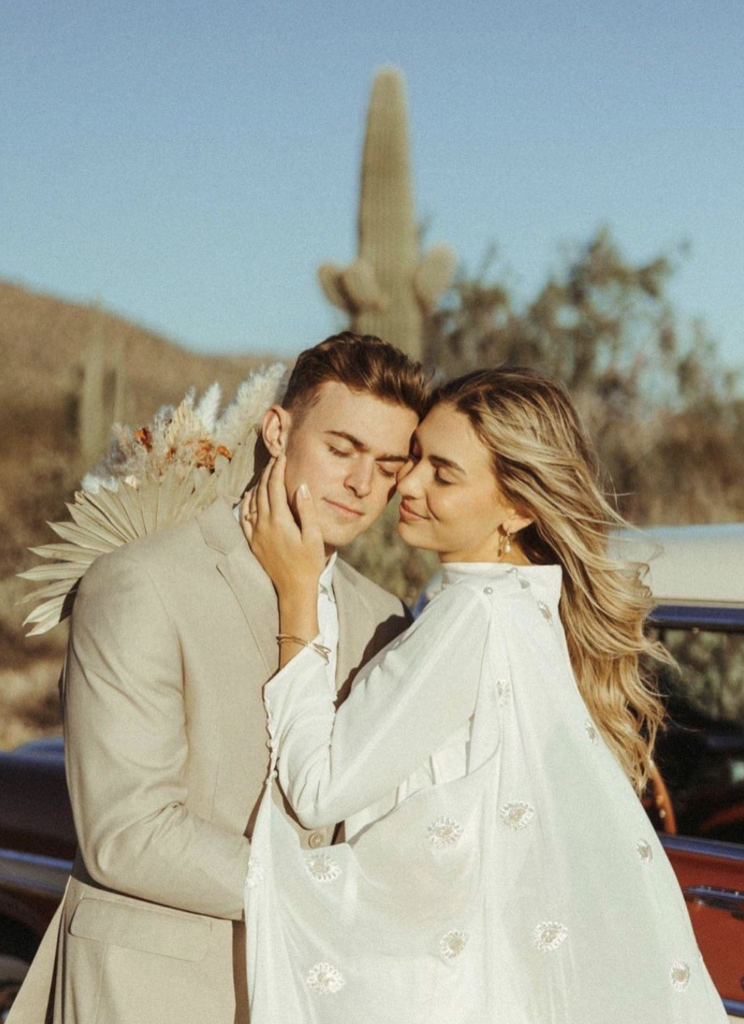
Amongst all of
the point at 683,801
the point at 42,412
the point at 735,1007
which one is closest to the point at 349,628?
the point at 735,1007

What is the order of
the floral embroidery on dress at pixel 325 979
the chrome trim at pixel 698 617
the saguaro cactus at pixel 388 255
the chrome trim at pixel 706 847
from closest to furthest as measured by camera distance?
the floral embroidery on dress at pixel 325 979, the chrome trim at pixel 706 847, the chrome trim at pixel 698 617, the saguaro cactus at pixel 388 255

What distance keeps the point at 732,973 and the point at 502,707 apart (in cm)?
110

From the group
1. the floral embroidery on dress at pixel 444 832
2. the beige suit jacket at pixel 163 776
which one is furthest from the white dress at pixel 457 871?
the beige suit jacket at pixel 163 776

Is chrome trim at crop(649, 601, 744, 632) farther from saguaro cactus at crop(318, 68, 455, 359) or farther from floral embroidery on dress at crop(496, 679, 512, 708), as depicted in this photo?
saguaro cactus at crop(318, 68, 455, 359)

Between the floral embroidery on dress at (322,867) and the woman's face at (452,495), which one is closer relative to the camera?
the floral embroidery on dress at (322,867)

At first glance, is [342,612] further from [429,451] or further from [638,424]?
[638,424]

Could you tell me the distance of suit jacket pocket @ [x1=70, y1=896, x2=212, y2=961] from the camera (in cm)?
223

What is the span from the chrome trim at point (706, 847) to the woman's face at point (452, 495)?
985 mm

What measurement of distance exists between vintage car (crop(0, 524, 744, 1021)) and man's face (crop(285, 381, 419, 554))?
27.8 inches

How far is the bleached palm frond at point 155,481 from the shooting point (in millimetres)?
2455

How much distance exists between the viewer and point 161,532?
2.41 meters

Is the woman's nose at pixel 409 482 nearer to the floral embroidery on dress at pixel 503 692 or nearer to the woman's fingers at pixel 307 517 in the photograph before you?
the woman's fingers at pixel 307 517

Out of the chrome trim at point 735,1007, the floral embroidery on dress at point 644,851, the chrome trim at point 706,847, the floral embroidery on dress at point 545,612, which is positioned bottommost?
the chrome trim at point 735,1007

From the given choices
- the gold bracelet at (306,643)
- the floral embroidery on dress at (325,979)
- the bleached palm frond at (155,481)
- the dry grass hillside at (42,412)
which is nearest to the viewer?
the floral embroidery on dress at (325,979)
